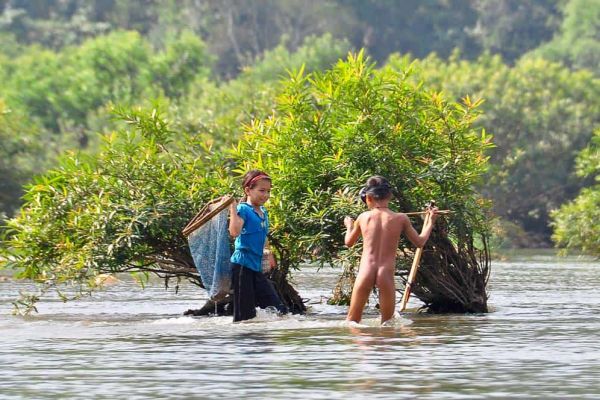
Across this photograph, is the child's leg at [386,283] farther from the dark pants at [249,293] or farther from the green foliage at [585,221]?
the green foliage at [585,221]

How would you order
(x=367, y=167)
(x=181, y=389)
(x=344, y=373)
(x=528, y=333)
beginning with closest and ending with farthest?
(x=181, y=389) < (x=344, y=373) < (x=528, y=333) < (x=367, y=167)

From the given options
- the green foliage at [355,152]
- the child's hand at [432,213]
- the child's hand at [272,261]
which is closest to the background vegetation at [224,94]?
the green foliage at [355,152]

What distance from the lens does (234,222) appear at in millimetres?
16906

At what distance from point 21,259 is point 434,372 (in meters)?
7.89

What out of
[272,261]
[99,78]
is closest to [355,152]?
[272,261]

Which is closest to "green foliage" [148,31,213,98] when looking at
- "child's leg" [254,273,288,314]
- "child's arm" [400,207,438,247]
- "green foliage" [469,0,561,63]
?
"green foliage" [469,0,561,63]

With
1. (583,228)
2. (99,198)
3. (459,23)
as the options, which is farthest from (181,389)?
(459,23)

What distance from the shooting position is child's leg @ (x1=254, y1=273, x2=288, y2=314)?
17.6 meters

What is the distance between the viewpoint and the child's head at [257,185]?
55.8 ft

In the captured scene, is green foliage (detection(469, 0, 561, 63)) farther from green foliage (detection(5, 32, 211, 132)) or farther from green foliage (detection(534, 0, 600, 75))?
green foliage (detection(5, 32, 211, 132))

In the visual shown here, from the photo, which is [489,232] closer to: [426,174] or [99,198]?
[426,174]

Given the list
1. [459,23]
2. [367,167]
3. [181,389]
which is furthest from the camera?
[459,23]

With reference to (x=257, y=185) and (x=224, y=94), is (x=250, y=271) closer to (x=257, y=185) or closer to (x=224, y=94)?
(x=257, y=185)

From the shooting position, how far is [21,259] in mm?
19484
